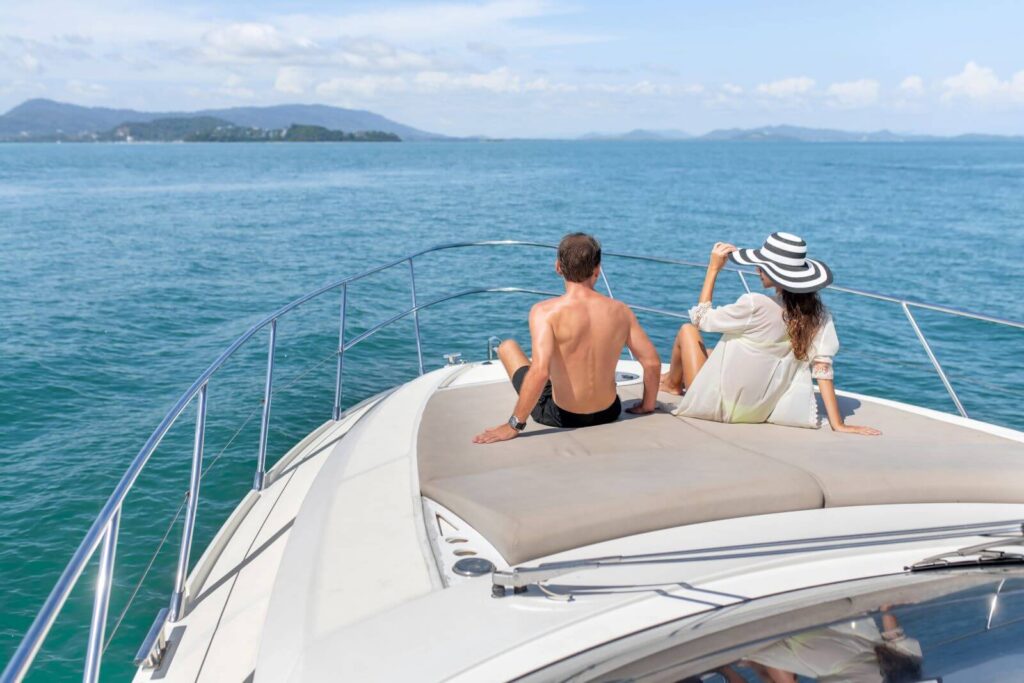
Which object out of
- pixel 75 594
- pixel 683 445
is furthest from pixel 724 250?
pixel 75 594

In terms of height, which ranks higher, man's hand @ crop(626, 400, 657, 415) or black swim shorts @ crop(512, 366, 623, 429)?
black swim shorts @ crop(512, 366, 623, 429)

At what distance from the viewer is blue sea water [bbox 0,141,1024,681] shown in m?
6.25

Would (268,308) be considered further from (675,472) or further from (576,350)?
(675,472)

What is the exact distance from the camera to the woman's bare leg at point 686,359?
418cm

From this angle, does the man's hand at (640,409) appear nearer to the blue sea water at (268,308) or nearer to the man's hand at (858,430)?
the man's hand at (858,430)

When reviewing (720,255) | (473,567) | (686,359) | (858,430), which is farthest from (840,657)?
(686,359)

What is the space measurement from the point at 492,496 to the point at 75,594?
12.4 ft

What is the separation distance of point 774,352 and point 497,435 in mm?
1387

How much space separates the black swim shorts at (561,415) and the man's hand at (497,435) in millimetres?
254

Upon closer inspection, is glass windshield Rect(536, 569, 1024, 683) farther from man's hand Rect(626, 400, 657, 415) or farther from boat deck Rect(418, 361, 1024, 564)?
man's hand Rect(626, 400, 657, 415)

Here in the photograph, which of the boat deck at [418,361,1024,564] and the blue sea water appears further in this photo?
the blue sea water

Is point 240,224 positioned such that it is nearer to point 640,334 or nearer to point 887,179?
point 640,334

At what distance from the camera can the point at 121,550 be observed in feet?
18.5

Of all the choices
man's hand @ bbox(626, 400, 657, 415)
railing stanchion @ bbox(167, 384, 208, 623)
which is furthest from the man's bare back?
railing stanchion @ bbox(167, 384, 208, 623)
